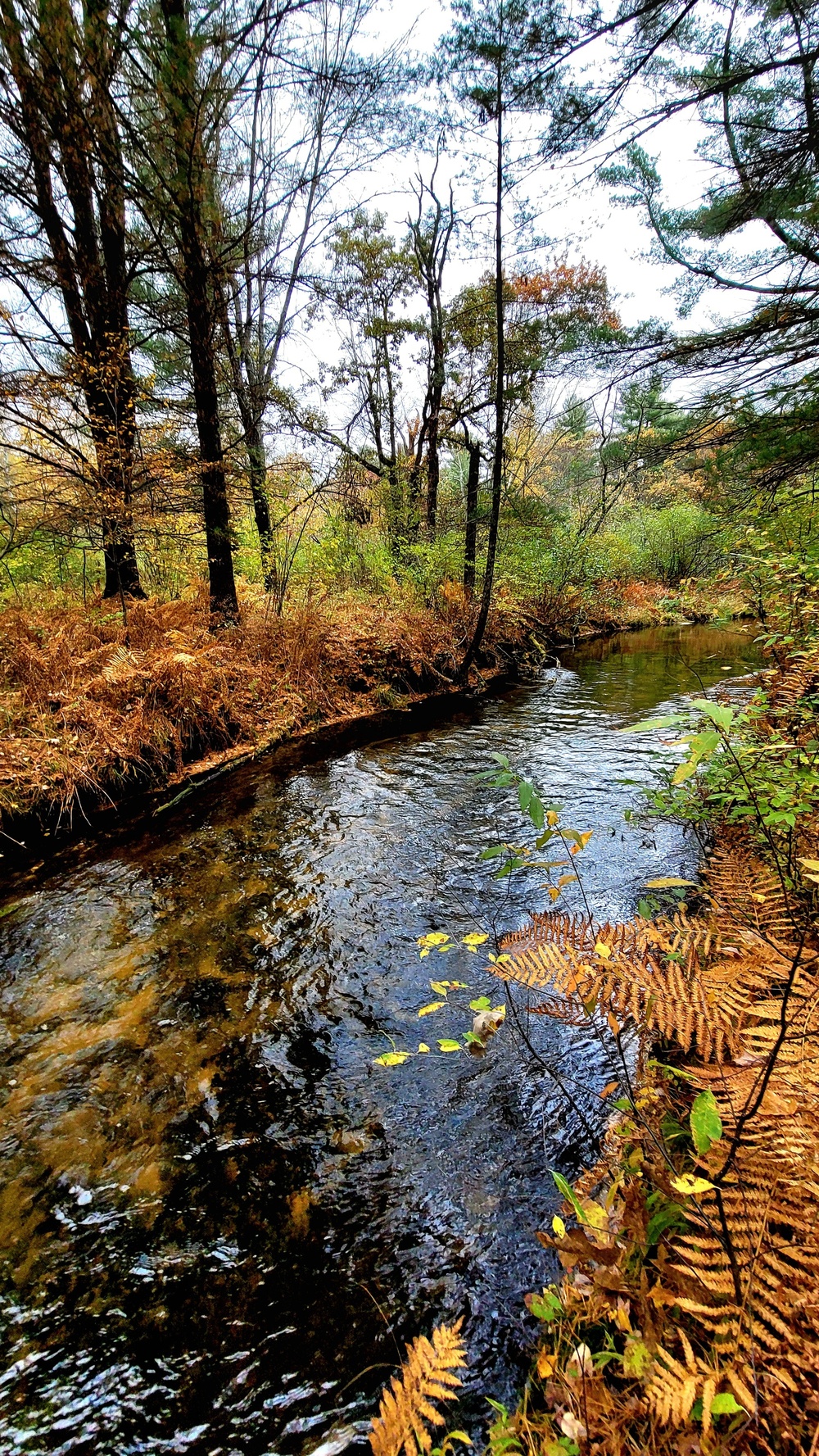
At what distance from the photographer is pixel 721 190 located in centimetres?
542

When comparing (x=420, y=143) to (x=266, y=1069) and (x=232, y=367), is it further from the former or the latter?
(x=266, y=1069)

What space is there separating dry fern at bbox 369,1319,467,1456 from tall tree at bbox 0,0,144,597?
6856 millimetres

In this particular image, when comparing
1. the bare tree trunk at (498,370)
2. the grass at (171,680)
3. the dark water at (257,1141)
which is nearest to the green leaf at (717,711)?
the dark water at (257,1141)

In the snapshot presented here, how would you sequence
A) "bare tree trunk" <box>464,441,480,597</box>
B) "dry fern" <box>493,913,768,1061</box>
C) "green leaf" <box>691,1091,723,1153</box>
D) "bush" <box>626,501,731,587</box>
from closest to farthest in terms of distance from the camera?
"green leaf" <box>691,1091,723,1153</box> → "dry fern" <box>493,913,768,1061</box> → "bare tree trunk" <box>464,441,480,597</box> → "bush" <box>626,501,731,587</box>

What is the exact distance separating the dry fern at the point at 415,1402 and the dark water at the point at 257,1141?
0.25 metres

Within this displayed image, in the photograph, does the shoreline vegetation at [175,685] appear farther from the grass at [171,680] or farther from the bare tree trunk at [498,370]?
the bare tree trunk at [498,370]

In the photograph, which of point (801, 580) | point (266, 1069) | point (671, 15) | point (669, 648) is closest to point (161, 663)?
point (266, 1069)

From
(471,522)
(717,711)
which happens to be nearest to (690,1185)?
(717,711)

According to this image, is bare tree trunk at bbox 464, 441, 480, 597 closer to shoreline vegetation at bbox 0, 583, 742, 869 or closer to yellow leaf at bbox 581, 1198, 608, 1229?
shoreline vegetation at bbox 0, 583, 742, 869

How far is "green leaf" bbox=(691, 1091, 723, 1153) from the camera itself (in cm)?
99

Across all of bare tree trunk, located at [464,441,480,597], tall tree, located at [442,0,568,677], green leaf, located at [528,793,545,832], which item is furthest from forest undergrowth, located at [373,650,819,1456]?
bare tree trunk, located at [464,441,480,597]

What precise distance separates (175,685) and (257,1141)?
4.74 metres

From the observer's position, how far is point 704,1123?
3.32ft

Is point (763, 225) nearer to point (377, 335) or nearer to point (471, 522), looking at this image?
point (471, 522)
